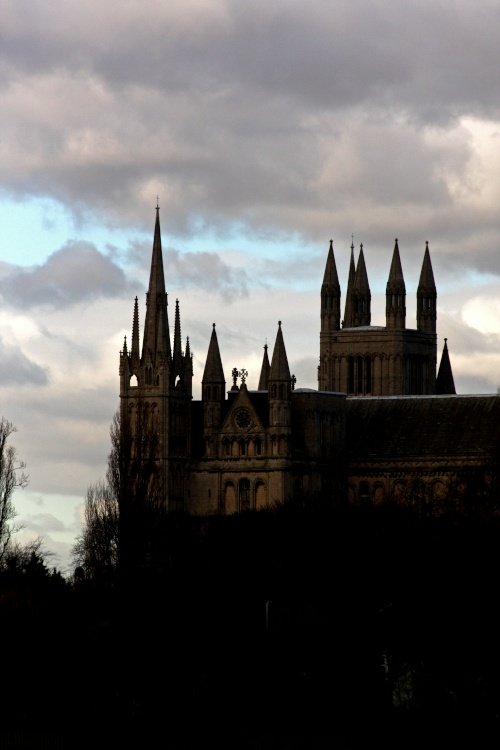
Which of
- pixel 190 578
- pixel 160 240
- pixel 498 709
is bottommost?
pixel 498 709

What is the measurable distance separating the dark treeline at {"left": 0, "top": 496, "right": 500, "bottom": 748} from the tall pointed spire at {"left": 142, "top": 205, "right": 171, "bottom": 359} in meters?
29.9

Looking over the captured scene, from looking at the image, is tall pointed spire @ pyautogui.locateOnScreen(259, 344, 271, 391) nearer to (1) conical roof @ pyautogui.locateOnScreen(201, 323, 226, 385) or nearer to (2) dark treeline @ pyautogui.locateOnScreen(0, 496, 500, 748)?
(1) conical roof @ pyautogui.locateOnScreen(201, 323, 226, 385)

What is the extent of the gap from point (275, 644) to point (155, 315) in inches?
2337

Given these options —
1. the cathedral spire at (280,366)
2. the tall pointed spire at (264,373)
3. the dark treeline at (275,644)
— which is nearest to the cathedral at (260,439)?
the cathedral spire at (280,366)

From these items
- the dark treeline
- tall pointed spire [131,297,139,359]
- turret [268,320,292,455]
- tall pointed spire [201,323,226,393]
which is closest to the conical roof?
tall pointed spire [201,323,226,393]

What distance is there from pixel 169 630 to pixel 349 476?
185 feet

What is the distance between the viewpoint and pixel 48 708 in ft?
385

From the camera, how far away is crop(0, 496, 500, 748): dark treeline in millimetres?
113250

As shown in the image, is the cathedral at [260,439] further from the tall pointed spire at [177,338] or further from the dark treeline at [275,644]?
the dark treeline at [275,644]

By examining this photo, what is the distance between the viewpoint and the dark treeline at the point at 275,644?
113250mm

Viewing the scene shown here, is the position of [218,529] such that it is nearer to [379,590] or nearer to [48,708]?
[379,590]

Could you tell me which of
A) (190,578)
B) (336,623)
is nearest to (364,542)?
(190,578)

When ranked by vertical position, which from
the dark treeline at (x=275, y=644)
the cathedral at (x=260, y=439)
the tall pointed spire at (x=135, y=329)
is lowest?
the dark treeline at (x=275, y=644)

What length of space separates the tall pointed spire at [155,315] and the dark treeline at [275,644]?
98.1 feet
